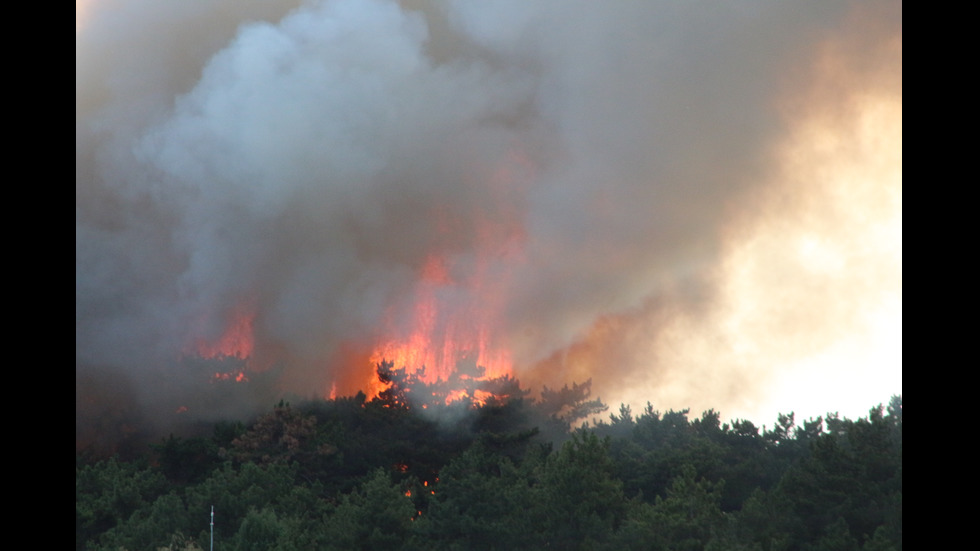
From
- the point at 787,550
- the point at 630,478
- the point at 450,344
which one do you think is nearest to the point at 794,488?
the point at 787,550

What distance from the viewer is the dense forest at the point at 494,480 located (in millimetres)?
21516

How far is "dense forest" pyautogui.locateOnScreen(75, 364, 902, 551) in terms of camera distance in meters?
21.5

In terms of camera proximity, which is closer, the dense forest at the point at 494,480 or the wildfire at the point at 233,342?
the dense forest at the point at 494,480

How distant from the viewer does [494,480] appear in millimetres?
25438

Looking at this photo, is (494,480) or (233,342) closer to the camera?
(494,480)

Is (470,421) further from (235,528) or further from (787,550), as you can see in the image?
(787,550)

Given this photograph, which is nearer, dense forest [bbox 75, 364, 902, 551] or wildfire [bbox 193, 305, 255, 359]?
dense forest [bbox 75, 364, 902, 551]

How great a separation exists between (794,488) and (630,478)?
7.83m

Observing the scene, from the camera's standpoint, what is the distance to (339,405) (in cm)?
3519

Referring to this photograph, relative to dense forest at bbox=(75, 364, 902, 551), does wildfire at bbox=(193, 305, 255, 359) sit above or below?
above

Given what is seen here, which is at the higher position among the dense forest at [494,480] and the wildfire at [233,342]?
the wildfire at [233,342]
